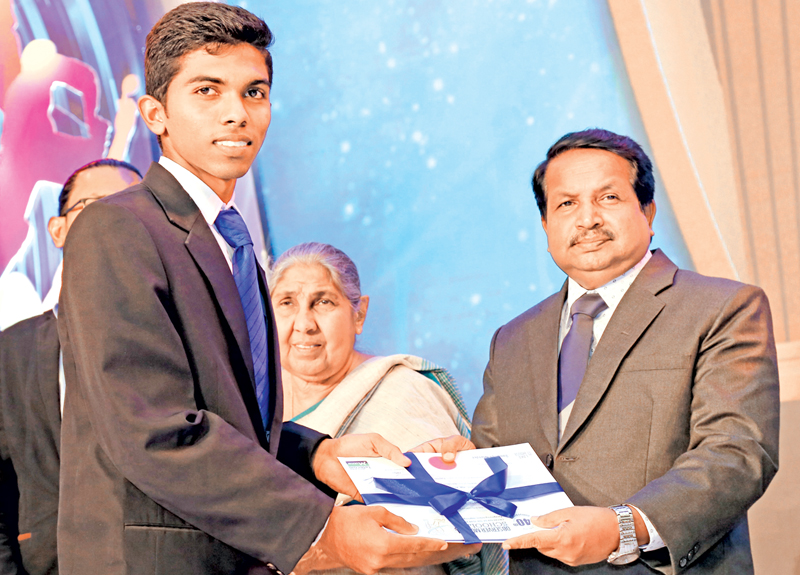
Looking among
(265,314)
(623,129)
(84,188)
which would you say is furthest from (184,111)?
(623,129)

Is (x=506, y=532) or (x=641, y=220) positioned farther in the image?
(x=641, y=220)

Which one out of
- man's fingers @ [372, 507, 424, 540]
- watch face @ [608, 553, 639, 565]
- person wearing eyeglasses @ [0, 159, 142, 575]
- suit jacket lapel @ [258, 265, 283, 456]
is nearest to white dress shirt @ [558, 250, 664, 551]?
watch face @ [608, 553, 639, 565]

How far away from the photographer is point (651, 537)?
5.08ft

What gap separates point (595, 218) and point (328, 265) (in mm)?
1166

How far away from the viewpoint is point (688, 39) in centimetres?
304

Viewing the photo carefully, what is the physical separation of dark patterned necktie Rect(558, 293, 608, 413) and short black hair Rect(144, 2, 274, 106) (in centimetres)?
105

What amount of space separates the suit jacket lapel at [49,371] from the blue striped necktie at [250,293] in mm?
949

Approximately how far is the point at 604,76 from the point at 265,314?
7.11 feet

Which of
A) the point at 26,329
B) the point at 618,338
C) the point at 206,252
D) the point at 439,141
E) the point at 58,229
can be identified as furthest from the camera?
the point at 439,141

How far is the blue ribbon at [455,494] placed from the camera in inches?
61.2

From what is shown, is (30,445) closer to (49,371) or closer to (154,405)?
(49,371)

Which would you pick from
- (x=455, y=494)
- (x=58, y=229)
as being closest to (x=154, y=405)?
(x=455, y=494)

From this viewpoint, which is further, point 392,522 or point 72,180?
point 72,180

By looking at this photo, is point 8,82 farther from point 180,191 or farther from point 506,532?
point 506,532
